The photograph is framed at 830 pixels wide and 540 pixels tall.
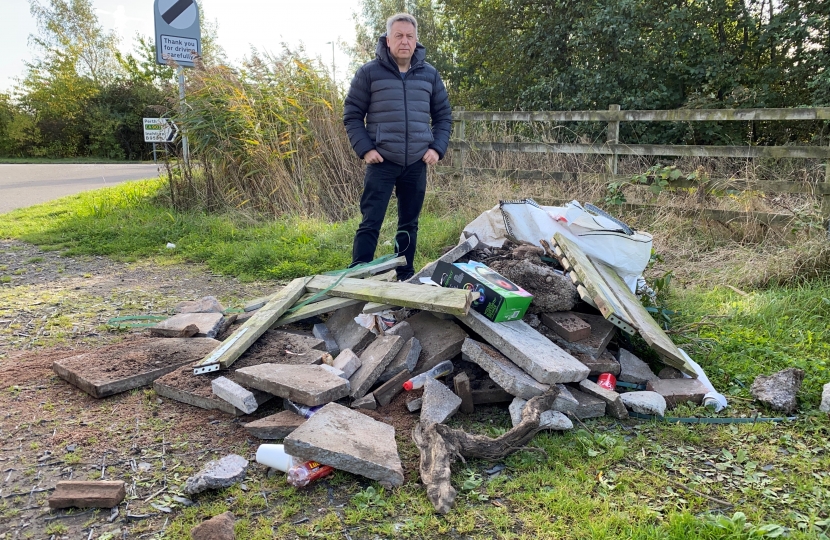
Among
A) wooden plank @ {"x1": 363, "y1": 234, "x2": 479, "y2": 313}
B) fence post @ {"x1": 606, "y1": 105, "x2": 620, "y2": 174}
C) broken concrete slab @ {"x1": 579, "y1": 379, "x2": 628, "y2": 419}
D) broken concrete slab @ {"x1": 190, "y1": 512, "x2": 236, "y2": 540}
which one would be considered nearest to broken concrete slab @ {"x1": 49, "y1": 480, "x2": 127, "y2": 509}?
broken concrete slab @ {"x1": 190, "y1": 512, "x2": 236, "y2": 540}

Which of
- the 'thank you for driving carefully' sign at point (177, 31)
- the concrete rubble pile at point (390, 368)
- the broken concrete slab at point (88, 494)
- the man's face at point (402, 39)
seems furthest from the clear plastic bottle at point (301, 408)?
the 'thank you for driving carefully' sign at point (177, 31)

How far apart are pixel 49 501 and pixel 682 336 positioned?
12.4 ft

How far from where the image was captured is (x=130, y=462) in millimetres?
2625

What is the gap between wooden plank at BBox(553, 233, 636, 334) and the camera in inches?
134

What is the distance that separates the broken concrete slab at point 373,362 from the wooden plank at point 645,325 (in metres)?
1.46

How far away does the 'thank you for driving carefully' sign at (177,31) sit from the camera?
8406 mm

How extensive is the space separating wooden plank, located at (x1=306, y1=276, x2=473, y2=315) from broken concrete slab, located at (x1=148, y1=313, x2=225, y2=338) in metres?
0.70

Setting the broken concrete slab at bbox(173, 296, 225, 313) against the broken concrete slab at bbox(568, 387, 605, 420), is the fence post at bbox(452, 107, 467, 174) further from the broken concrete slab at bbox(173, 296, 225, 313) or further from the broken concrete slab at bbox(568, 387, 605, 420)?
the broken concrete slab at bbox(568, 387, 605, 420)

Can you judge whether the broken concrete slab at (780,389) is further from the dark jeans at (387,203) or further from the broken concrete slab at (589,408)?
the dark jeans at (387,203)

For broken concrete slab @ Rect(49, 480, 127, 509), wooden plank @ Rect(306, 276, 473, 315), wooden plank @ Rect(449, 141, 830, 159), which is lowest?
broken concrete slab @ Rect(49, 480, 127, 509)

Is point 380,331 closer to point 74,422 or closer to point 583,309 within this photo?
point 583,309

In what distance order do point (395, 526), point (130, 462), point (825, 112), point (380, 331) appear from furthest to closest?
point (825, 112) → point (380, 331) → point (130, 462) → point (395, 526)

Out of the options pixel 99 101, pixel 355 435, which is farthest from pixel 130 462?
pixel 99 101

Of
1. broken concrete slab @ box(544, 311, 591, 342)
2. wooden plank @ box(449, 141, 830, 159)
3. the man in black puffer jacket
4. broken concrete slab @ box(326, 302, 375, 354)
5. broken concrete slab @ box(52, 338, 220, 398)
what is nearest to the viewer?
broken concrete slab @ box(52, 338, 220, 398)
